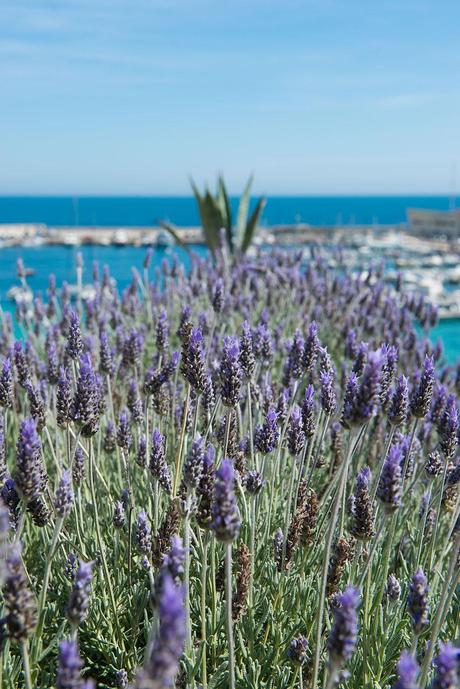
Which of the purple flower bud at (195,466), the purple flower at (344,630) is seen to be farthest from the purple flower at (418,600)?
the purple flower bud at (195,466)

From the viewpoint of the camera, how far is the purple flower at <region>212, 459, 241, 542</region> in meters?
1.46

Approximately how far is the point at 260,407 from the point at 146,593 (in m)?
1.12

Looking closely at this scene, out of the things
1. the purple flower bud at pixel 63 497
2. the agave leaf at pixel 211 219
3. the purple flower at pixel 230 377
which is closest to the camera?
the purple flower bud at pixel 63 497

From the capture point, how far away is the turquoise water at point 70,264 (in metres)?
20.7

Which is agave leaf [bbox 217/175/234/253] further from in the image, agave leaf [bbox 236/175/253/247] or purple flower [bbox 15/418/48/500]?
purple flower [bbox 15/418/48/500]

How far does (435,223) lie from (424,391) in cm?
6603

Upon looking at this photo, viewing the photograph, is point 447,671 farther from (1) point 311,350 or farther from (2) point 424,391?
(1) point 311,350

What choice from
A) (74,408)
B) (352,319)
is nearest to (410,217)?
(352,319)

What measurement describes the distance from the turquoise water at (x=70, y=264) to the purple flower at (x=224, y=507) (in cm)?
1451

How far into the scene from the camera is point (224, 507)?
1.49 meters

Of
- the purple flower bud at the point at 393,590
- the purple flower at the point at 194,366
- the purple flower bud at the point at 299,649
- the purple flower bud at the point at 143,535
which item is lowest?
the purple flower bud at the point at 299,649

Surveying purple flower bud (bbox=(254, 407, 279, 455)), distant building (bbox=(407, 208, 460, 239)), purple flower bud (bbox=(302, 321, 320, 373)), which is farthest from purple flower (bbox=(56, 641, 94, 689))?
distant building (bbox=(407, 208, 460, 239))

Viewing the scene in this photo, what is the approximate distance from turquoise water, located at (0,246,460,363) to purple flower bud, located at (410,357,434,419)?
530 inches

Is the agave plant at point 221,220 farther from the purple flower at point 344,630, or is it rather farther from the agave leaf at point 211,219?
the purple flower at point 344,630
